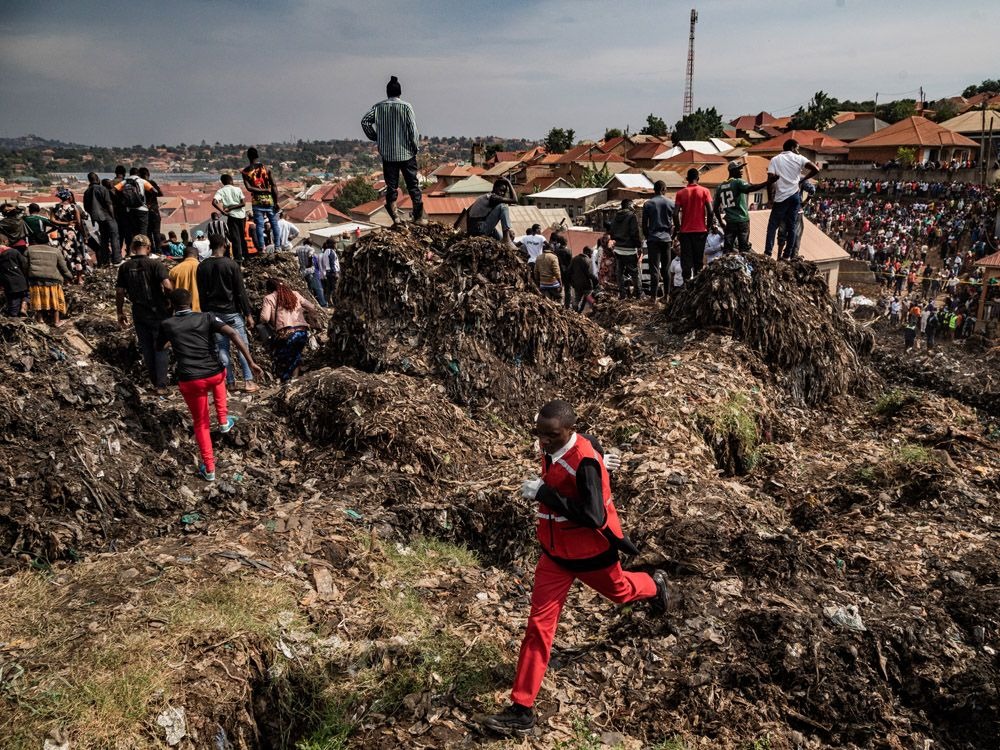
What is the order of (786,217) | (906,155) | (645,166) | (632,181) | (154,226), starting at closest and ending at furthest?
1. (786,217)
2. (154,226)
3. (906,155)
4. (632,181)
5. (645,166)

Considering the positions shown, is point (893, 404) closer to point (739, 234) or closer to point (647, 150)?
point (739, 234)

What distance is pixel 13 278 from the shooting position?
8953 millimetres

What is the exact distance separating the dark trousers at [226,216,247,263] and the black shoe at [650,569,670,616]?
9.11 m

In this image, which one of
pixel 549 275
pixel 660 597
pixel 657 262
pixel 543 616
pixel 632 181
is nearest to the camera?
pixel 543 616

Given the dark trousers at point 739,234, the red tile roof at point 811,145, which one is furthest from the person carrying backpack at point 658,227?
the red tile roof at point 811,145

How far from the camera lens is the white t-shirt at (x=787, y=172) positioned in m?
9.08

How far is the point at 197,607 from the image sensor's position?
4188mm

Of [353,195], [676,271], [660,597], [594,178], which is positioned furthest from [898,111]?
[660,597]

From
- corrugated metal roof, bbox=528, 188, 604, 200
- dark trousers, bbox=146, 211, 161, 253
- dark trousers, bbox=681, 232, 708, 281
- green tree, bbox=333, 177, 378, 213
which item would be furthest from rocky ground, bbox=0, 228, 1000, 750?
green tree, bbox=333, 177, 378, 213

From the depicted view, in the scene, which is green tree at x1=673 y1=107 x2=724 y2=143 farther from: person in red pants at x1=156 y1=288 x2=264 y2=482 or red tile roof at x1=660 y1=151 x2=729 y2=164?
person in red pants at x1=156 y1=288 x2=264 y2=482

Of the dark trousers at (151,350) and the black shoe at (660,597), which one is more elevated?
the dark trousers at (151,350)

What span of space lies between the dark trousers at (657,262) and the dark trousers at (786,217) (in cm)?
151

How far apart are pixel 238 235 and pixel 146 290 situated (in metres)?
4.06

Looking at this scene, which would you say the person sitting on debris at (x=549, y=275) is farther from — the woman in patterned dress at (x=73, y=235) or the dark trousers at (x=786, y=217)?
the woman in patterned dress at (x=73, y=235)
